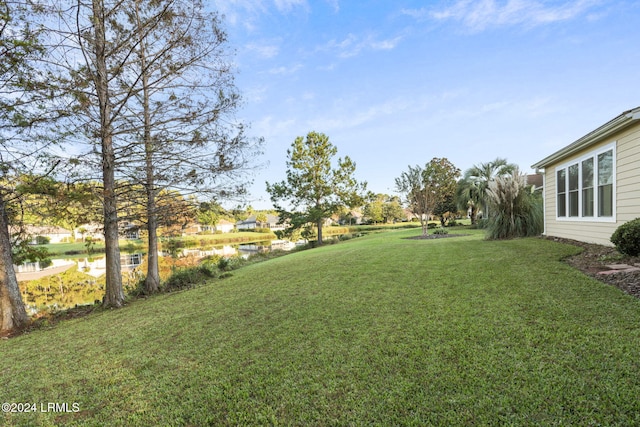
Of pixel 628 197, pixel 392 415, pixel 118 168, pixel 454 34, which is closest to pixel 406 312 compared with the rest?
pixel 392 415

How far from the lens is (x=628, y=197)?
553 centimetres

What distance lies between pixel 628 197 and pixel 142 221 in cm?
1083

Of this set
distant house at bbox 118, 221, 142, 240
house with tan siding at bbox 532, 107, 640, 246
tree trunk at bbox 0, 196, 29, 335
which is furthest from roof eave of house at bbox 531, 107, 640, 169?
tree trunk at bbox 0, 196, 29, 335

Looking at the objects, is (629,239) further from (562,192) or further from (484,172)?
(484,172)

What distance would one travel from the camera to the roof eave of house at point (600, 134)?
513cm

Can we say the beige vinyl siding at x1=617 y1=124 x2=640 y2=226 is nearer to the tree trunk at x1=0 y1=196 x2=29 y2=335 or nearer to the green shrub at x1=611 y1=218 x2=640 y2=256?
the green shrub at x1=611 y1=218 x2=640 y2=256

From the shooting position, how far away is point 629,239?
468 centimetres

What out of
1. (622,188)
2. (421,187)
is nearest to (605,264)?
(622,188)

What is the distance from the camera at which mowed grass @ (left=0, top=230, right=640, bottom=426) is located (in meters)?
1.78

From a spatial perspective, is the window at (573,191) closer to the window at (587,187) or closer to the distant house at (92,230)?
the window at (587,187)

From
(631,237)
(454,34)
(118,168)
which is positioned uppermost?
(454,34)

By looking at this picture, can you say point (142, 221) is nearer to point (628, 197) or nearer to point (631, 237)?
point (631, 237)

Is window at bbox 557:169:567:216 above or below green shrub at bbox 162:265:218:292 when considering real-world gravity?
above

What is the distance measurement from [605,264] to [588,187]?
3269 mm
